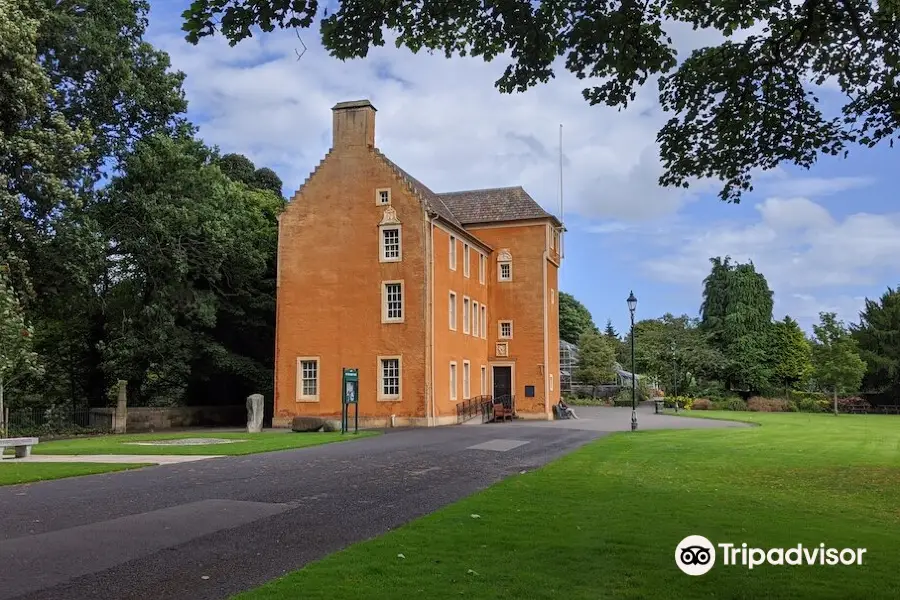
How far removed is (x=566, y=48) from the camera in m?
8.45

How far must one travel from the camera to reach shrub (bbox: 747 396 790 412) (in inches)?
2013

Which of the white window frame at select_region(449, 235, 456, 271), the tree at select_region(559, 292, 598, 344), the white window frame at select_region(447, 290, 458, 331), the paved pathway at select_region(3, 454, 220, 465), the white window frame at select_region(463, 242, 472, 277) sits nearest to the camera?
the paved pathway at select_region(3, 454, 220, 465)

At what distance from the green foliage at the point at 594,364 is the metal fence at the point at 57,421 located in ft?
142

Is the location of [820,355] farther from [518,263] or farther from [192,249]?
[192,249]

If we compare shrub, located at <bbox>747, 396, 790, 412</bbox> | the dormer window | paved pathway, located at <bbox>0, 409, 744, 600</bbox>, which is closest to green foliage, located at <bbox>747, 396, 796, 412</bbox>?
shrub, located at <bbox>747, 396, 790, 412</bbox>

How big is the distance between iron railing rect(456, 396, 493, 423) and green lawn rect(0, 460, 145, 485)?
21.7 metres

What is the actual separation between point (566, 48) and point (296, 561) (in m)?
6.07

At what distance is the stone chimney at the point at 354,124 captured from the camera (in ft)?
116

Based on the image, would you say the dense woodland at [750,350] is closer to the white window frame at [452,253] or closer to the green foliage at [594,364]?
the green foliage at [594,364]

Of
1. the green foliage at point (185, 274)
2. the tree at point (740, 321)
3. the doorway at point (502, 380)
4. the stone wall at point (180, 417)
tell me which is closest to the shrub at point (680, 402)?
the tree at point (740, 321)

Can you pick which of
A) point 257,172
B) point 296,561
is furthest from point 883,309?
point 296,561

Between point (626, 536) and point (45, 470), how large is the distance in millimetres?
11653

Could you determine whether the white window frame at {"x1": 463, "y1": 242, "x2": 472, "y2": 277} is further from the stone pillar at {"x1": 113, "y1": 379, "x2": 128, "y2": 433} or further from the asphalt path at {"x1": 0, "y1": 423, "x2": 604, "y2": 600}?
the asphalt path at {"x1": 0, "y1": 423, "x2": 604, "y2": 600}

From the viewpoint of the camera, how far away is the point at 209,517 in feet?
31.3
